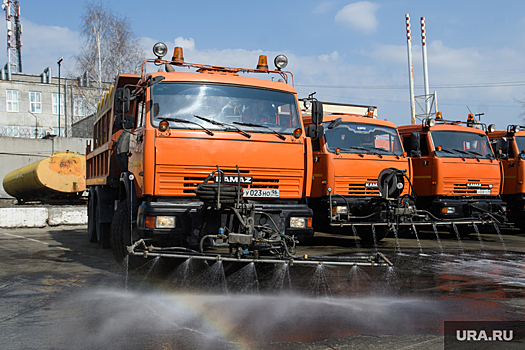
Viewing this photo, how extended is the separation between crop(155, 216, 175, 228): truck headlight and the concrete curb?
9917 mm

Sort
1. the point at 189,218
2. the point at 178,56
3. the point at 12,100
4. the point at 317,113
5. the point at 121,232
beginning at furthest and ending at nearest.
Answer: the point at 12,100
the point at 178,56
the point at 317,113
the point at 121,232
the point at 189,218

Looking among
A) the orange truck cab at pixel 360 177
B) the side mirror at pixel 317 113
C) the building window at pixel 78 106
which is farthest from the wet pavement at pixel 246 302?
the building window at pixel 78 106

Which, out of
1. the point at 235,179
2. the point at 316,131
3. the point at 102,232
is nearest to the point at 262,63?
the point at 316,131

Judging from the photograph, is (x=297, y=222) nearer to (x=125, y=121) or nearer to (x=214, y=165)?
(x=214, y=165)

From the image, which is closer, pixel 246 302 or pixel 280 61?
pixel 246 302

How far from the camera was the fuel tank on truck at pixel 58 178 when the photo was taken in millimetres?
17891

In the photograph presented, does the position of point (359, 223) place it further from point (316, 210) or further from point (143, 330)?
point (143, 330)

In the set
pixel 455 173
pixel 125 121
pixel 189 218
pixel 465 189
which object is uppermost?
pixel 125 121

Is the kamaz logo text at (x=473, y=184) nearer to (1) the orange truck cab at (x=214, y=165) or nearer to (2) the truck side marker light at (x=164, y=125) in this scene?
(1) the orange truck cab at (x=214, y=165)

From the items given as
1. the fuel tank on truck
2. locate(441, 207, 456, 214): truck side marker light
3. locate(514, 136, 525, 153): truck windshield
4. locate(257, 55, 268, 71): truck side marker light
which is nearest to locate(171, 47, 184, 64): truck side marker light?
locate(257, 55, 268, 71): truck side marker light

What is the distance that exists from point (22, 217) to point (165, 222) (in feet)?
33.2

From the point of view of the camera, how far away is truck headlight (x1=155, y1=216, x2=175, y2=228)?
584 centimetres

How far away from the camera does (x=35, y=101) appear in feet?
150

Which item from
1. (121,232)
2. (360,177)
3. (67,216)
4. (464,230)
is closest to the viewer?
(121,232)
